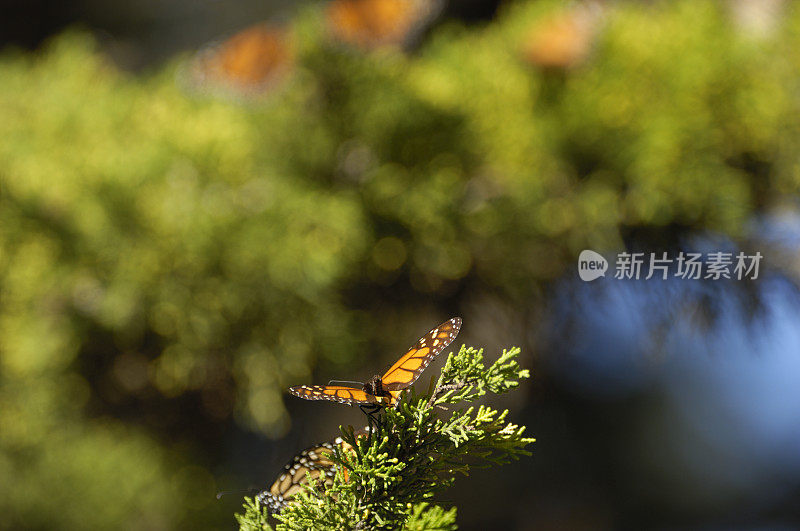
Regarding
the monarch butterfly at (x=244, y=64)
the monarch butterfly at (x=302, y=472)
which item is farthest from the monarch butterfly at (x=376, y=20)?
Answer: the monarch butterfly at (x=302, y=472)

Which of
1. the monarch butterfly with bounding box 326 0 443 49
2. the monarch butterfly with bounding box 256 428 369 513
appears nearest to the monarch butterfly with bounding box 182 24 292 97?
the monarch butterfly with bounding box 326 0 443 49

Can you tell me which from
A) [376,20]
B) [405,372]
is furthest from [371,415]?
[376,20]

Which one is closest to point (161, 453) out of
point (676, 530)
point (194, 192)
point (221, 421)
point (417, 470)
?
point (221, 421)

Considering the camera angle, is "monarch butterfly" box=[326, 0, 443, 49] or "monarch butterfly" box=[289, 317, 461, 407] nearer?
"monarch butterfly" box=[289, 317, 461, 407]

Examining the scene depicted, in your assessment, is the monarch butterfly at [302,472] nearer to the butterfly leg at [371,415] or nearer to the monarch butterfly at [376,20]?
the butterfly leg at [371,415]

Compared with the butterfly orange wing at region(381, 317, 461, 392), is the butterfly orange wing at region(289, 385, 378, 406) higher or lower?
lower

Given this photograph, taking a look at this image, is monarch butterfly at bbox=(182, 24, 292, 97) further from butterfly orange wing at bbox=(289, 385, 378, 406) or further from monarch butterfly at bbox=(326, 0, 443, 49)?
butterfly orange wing at bbox=(289, 385, 378, 406)
